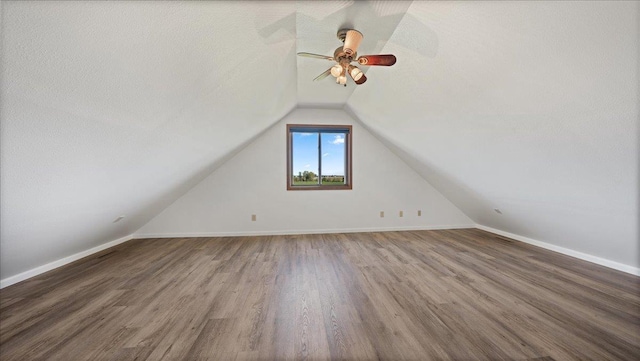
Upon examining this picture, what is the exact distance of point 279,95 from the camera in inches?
113

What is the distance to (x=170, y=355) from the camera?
4.30 feet

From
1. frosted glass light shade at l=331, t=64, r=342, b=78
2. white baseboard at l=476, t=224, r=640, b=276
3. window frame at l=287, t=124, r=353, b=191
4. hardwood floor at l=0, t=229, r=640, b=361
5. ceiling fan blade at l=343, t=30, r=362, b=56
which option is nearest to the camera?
hardwood floor at l=0, t=229, r=640, b=361

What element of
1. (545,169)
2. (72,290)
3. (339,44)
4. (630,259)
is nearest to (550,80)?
(545,169)

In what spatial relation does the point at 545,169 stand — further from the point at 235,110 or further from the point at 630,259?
the point at 235,110

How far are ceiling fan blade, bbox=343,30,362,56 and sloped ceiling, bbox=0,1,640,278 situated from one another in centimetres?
19

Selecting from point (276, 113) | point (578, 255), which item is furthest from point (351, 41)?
point (578, 255)

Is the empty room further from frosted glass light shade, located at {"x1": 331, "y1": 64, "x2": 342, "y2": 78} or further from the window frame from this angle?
the window frame

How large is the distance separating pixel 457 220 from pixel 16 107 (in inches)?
220

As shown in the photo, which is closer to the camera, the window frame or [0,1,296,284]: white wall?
[0,1,296,284]: white wall

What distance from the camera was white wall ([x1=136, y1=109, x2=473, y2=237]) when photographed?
3.98 metres

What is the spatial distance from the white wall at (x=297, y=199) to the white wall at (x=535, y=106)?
1.23 metres

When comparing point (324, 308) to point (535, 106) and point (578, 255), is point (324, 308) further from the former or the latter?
point (578, 255)

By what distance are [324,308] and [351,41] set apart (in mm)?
2109

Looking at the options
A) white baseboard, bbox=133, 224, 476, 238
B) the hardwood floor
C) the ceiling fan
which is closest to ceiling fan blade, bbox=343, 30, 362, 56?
the ceiling fan
